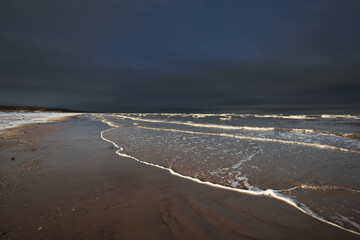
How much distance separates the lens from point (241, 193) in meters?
5.02

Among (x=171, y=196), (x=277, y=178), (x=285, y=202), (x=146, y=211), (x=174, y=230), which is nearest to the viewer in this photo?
(x=174, y=230)

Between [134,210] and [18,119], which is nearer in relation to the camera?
[134,210]


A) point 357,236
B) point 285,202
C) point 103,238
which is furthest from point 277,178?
point 103,238

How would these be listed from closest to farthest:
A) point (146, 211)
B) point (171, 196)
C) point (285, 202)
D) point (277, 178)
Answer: point (146, 211) → point (285, 202) → point (171, 196) → point (277, 178)

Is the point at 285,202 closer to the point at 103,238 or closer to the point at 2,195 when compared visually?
the point at 103,238

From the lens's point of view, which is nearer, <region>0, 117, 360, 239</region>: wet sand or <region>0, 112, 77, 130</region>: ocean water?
<region>0, 117, 360, 239</region>: wet sand

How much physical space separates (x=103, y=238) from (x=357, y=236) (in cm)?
433

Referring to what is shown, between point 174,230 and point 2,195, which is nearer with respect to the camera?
point 174,230

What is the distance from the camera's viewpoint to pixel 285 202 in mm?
4500

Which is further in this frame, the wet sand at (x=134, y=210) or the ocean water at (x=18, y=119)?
the ocean water at (x=18, y=119)

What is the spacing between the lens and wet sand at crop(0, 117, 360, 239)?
10.7 ft

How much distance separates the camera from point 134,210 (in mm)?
4090

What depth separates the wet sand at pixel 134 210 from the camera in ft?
10.7

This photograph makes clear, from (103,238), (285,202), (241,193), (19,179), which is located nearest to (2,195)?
(19,179)
